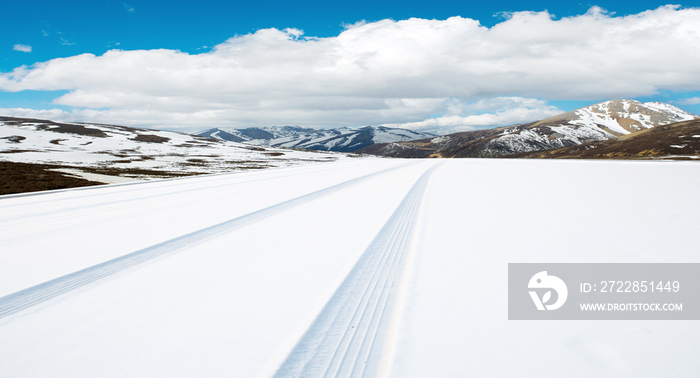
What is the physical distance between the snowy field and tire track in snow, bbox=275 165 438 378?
0.02 meters

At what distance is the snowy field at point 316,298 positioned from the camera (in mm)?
2900

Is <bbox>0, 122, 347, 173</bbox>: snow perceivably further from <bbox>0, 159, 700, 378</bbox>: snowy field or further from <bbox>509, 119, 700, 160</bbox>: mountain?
<bbox>509, 119, 700, 160</bbox>: mountain

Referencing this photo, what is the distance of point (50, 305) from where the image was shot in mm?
3941

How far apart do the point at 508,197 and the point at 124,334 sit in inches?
460

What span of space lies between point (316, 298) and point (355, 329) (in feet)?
2.59

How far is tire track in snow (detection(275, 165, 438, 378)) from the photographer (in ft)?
9.36

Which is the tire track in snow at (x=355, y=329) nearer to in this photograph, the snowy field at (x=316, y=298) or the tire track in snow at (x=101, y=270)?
the snowy field at (x=316, y=298)

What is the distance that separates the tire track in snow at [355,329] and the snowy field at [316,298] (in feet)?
0.05

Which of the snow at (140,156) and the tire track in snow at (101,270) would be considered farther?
the snow at (140,156)

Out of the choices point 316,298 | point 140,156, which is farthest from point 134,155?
point 316,298
